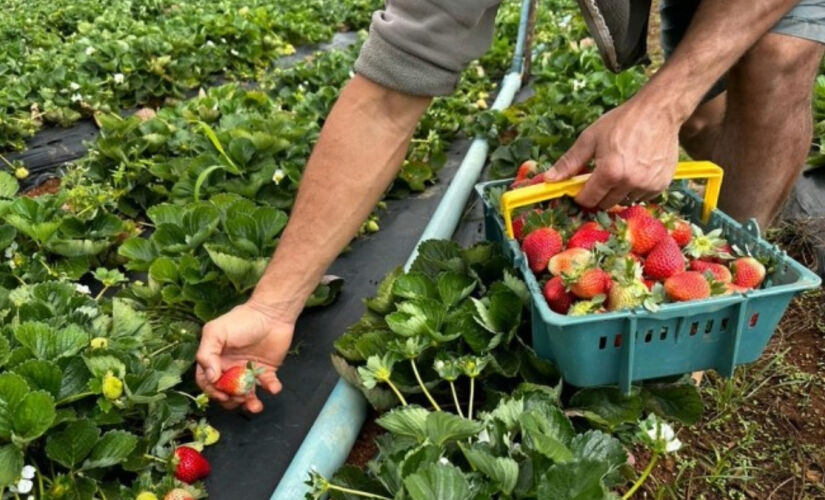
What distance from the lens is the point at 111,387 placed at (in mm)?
1648

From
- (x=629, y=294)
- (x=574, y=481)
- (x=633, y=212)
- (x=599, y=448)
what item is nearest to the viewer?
(x=574, y=481)

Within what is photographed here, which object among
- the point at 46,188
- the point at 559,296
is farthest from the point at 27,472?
the point at 46,188

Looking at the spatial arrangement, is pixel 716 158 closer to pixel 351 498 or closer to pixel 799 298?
pixel 799 298

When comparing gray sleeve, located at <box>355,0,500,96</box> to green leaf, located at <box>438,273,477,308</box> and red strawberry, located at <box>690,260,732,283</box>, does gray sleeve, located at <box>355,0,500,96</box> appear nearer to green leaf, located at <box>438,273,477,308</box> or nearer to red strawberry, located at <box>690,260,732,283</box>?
green leaf, located at <box>438,273,477,308</box>

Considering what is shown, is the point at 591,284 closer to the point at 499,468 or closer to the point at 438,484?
the point at 499,468

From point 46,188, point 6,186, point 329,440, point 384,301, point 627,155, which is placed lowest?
point 46,188

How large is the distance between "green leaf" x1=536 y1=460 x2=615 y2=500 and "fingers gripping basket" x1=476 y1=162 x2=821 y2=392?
12.6 inches

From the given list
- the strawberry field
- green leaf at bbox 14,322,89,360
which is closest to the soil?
the strawberry field

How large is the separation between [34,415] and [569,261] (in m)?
1.08

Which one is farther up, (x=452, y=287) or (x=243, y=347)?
(x=452, y=287)

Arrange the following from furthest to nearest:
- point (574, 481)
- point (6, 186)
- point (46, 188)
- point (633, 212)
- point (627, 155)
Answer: point (46, 188)
point (6, 186)
point (633, 212)
point (627, 155)
point (574, 481)

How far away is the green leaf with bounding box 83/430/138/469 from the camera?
1.59 m

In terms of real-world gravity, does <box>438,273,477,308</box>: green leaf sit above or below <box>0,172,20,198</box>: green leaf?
above

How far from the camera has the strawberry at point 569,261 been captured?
1.64 meters
